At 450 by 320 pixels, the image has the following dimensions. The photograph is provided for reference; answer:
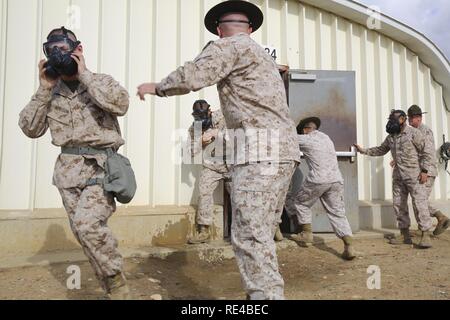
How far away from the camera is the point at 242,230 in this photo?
235cm

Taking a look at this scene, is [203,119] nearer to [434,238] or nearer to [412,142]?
[412,142]

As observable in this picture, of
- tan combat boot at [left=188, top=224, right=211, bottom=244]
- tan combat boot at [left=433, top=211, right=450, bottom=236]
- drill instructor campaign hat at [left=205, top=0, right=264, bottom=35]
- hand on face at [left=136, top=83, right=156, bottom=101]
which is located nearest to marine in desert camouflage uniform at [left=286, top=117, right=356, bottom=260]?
tan combat boot at [left=188, top=224, right=211, bottom=244]

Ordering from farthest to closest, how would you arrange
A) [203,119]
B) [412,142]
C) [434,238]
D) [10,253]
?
1. [434,238]
2. [412,142]
3. [203,119]
4. [10,253]

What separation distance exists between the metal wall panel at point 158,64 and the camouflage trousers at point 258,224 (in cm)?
331

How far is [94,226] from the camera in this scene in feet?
8.95

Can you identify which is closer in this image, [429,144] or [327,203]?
[327,203]

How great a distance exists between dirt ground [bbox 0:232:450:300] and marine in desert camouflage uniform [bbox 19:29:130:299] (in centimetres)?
75

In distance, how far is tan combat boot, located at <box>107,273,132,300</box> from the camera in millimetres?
2842

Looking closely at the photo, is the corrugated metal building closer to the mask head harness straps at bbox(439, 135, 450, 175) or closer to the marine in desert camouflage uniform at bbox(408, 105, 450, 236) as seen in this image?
the mask head harness straps at bbox(439, 135, 450, 175)

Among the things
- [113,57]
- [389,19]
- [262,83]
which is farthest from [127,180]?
[389,19]

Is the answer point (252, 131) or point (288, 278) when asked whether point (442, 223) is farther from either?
point (252, 131)

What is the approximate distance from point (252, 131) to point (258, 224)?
0.58 m

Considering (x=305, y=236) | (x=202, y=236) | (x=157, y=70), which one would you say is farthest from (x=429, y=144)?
(x=157, y=70)

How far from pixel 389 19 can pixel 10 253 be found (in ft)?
23.4
